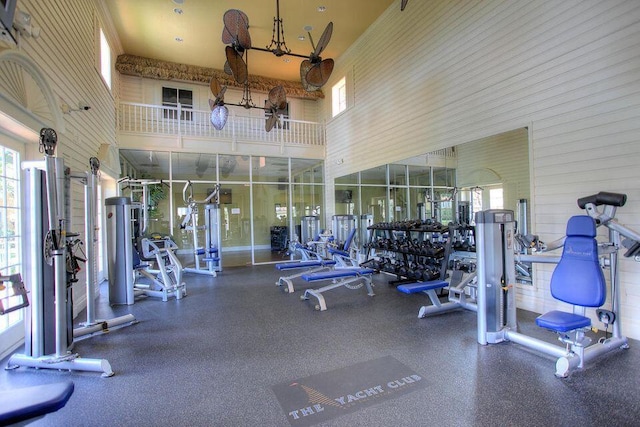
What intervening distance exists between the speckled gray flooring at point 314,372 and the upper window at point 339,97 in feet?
22.0

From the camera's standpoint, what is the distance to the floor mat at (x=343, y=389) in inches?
82.8

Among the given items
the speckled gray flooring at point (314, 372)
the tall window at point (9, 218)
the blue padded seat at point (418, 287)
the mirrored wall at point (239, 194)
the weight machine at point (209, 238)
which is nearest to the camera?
the speckled gray flooring at point (314, 372)

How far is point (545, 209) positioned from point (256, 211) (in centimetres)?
720

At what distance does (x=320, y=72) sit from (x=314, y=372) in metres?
4.20

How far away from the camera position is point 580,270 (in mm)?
2826

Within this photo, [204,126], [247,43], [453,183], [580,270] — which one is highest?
[204,126]

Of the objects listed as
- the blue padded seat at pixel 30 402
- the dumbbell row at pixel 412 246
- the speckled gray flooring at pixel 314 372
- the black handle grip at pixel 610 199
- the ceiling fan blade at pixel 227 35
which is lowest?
the speckled gray flooring at pixel 314 372

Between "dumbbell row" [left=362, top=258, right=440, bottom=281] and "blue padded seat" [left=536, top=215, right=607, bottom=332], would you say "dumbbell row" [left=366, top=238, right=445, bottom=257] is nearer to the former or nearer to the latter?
"dumbbell row" [left=362, top=258, right=440, bottom=281]

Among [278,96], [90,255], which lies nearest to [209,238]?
[278,96]

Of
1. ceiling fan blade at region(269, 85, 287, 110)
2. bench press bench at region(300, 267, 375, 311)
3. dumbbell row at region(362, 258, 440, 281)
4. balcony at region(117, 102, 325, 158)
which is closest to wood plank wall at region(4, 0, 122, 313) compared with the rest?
balcony at region(117, 102, 325, 158)

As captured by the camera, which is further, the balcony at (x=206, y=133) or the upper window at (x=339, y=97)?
the upper window at (x=339, y=97)

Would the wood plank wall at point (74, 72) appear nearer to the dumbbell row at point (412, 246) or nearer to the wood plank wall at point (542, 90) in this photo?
the dumbbell row at point (412, 246)

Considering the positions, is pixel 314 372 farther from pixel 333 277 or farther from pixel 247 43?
pixel 247 43

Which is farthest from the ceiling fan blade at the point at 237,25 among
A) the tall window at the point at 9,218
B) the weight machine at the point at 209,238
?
the weight machine at the point at 209,238
